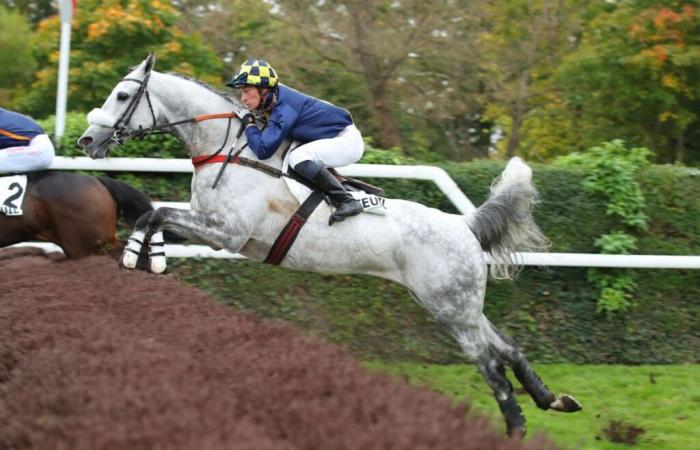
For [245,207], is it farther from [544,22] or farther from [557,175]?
[544,22]

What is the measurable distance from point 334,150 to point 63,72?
11.5 ft

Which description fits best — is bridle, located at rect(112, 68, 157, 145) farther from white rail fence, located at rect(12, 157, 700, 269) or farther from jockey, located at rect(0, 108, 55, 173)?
white rail fence, located at rect(12, 157, 700, 269)

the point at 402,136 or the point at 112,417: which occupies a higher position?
the point at 112,417

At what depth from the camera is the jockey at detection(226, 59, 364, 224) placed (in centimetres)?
537

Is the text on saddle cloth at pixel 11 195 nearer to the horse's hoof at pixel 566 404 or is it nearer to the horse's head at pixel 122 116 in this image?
the horse's head at pixel 122 116

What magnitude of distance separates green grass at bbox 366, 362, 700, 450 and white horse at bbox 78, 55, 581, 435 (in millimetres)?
319

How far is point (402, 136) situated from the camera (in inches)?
685

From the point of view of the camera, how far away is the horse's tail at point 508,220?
5664mm

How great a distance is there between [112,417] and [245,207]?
3002mm

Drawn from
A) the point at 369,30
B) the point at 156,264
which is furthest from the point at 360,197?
the point at 369,30

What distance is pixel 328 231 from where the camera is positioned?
544 cm

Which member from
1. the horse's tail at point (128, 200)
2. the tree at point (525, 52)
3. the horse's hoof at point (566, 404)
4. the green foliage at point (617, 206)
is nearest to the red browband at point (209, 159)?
the horse's tail at point (128, 200)

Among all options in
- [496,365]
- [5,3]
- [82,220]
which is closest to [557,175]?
[496,365]

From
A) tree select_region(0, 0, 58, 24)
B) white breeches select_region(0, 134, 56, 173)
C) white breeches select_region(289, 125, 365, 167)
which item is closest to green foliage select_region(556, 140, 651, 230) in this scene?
white breeches select_region(289, 125, 365, 167)
